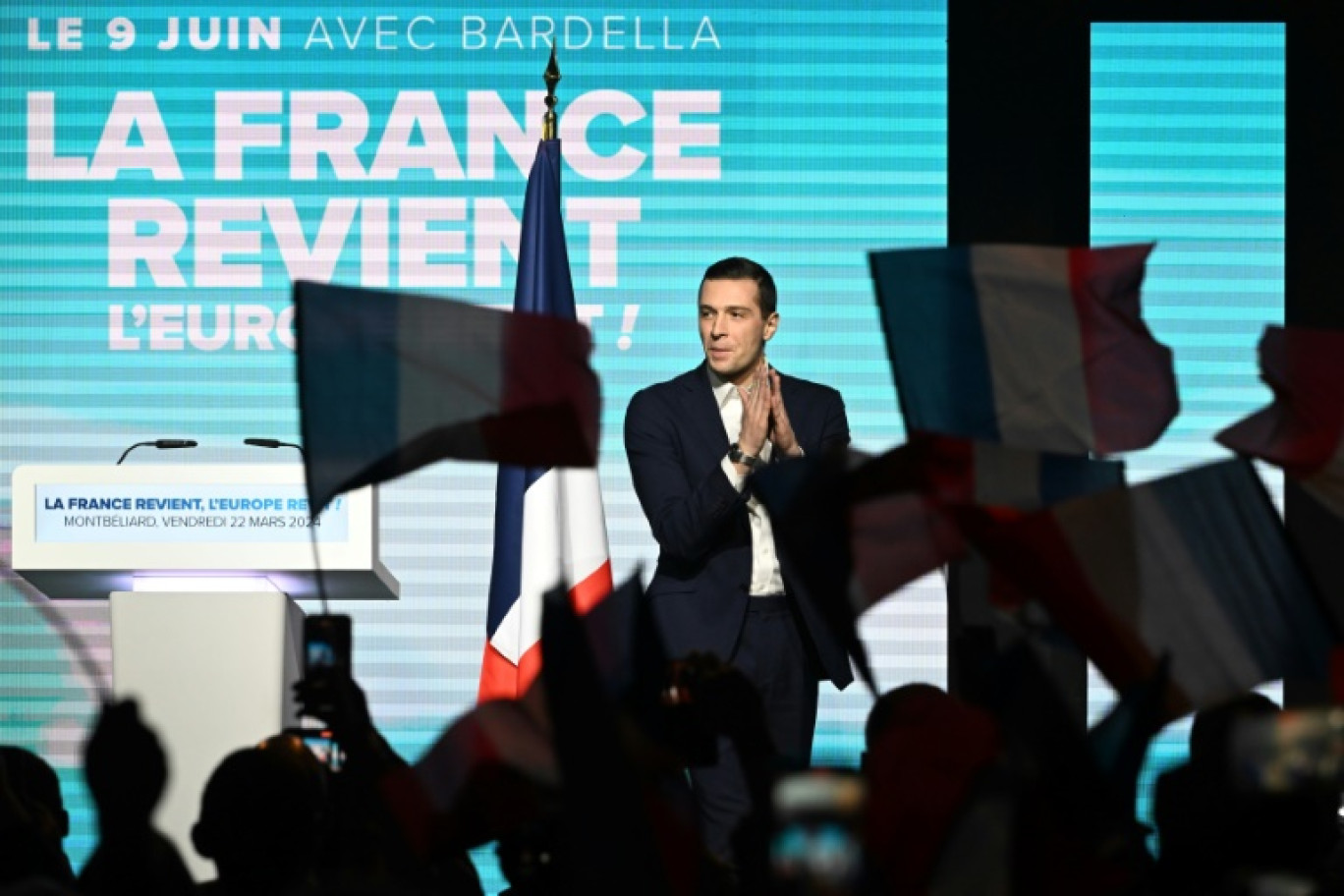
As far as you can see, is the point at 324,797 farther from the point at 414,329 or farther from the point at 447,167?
the point at 447,167

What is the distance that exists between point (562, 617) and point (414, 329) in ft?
4.74

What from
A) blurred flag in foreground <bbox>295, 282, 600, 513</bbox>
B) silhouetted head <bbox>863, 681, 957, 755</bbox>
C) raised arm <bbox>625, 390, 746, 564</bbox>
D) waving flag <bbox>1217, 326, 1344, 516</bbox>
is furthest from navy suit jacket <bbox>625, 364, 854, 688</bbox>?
silhouetted head <bbox>863, 681, 957, 755</bbox>

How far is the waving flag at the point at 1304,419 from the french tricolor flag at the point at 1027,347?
19 centimetres

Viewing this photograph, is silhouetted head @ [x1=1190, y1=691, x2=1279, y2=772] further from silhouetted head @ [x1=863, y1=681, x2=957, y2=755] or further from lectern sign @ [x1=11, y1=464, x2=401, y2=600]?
lectern sign @ [x1=11, y1=464, x2=401, y2=600]

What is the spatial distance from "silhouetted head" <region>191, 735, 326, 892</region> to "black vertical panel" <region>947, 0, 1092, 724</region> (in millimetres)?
4874

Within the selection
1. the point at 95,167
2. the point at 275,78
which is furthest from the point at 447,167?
the point at 95,167

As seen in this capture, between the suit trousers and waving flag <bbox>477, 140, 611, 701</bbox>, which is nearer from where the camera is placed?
the suit trousers

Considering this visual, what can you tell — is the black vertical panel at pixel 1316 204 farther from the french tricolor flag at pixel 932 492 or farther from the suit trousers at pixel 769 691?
the french tricolor flag at pixel 932 492

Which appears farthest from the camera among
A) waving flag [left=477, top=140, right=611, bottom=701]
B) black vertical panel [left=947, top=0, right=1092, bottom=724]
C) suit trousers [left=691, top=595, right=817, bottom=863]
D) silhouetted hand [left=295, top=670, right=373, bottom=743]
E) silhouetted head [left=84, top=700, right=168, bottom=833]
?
black vertical panel [left=947, top=0, right=1092, bottom=724]

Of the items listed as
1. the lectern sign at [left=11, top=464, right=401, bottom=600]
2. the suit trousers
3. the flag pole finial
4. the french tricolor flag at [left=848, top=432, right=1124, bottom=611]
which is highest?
the flag pole finial

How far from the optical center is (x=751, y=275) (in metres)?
5.11

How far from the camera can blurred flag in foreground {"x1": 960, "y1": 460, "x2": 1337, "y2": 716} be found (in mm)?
3404

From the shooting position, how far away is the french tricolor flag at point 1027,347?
394cm

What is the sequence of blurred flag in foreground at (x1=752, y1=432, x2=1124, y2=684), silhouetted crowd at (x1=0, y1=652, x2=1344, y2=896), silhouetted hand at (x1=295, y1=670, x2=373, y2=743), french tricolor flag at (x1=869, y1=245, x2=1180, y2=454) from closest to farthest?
silhouetted crowd at (x1=0, y1=652, x2=1344, y2=896), silhouetted hand at (x1=295, y1=670, x2=373, y2=743), blurred flag in foreground at (x1=752, y1=432, x2=1124, y2=684), french tricolor flag at (x1=869, y1=245, x2=1180, y2=454)
